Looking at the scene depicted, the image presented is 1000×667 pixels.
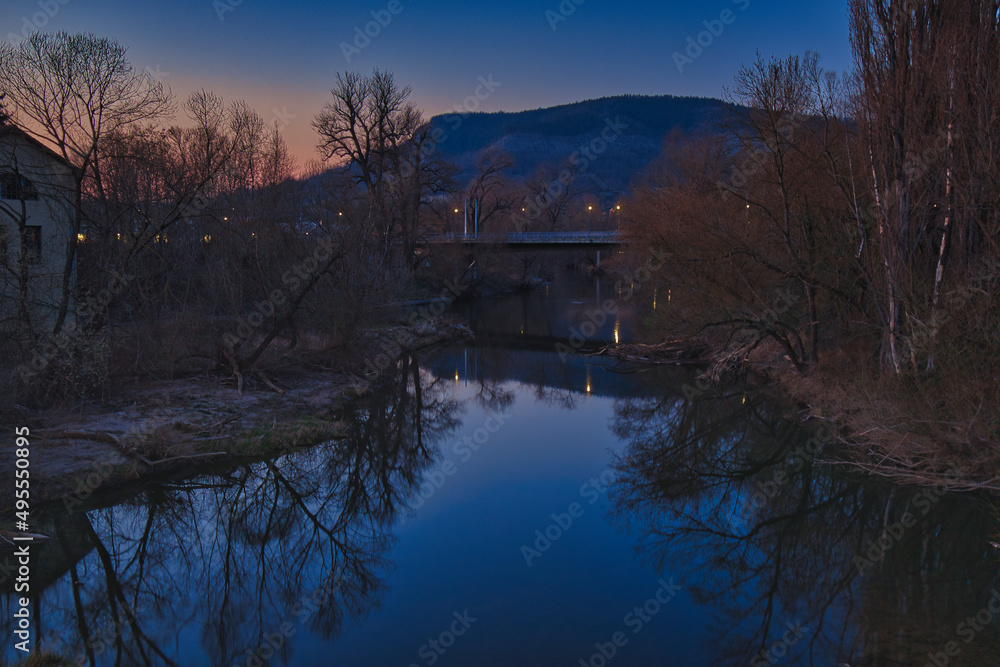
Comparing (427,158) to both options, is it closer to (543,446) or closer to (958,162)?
(543,446)

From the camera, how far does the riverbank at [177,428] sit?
1131 centimetres

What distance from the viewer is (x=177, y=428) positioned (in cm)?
1322

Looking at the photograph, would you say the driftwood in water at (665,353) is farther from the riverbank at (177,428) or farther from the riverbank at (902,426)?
the riverbank at (177,428)

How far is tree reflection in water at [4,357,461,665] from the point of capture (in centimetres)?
760

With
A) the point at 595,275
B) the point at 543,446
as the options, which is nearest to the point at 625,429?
the point at 543,446

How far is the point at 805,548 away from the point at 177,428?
1169cm
